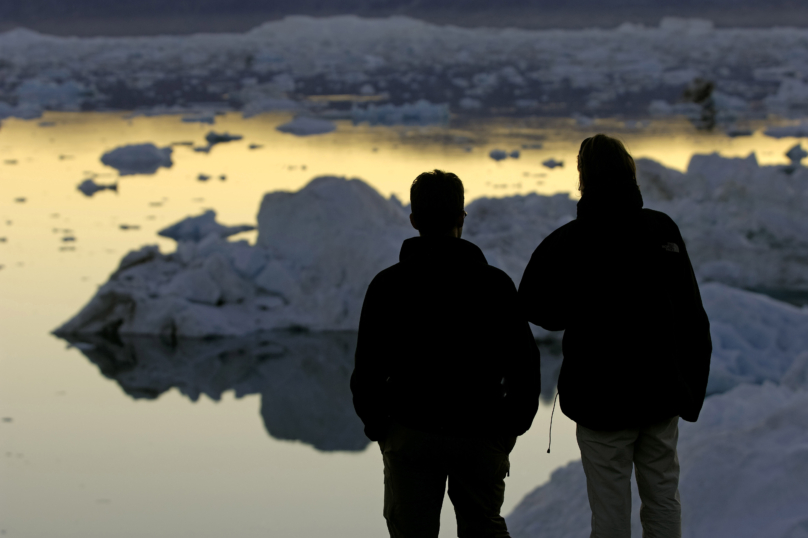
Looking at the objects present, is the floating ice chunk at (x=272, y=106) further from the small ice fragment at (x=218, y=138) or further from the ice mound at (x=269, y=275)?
the ice mound at (x=269, y=275)

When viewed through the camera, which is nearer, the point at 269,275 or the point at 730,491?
the point at 730,491

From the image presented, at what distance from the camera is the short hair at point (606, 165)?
5.73ft

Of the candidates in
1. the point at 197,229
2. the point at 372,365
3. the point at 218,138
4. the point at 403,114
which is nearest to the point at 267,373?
the point at 197,229

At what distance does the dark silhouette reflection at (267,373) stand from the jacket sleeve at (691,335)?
2399 millimetres

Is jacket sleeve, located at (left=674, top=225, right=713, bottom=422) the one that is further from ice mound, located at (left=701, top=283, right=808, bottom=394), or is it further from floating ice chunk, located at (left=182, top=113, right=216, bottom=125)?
floating ice chunk, located at (left=182, top=113, right=216, bottom=125)

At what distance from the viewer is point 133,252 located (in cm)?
596

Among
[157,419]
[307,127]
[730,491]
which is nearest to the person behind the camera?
[730,491]

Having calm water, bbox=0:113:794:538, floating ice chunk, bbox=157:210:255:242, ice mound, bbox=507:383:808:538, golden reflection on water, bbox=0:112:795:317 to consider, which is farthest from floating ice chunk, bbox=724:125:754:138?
ice mound, bbox=507:383:808:538

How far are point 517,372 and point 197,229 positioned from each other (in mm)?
5959

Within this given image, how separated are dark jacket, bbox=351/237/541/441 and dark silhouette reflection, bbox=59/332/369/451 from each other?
93.5 inches

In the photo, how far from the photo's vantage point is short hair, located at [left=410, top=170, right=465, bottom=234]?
1.67 metres

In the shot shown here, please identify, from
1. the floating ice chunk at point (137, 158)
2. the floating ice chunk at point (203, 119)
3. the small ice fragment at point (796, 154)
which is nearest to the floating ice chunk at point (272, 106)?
the floating ice chunk at point (203, 119)

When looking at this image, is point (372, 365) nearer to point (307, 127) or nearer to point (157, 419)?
point (157, 419)

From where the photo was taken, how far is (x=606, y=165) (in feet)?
5.73
